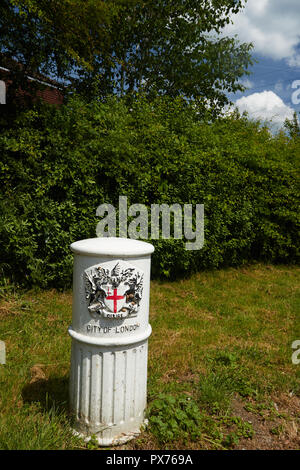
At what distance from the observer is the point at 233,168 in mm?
Answer: 6711

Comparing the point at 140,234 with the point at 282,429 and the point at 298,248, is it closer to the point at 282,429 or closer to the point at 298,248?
the point at 282,429

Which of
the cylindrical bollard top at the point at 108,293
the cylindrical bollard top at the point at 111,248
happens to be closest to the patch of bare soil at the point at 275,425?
the cylindrical bollard top at the point at 108,293

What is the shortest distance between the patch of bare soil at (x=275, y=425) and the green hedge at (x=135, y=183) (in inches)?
123

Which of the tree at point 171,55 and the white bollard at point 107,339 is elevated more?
the tree at point 171,55

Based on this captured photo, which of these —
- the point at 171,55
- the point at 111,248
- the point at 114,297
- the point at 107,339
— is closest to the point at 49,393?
the point at 107,339

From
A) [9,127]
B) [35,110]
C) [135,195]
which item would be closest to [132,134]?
[135,195]

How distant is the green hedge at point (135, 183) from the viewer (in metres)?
4.84

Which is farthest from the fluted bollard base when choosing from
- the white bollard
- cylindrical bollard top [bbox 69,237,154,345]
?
cylindrical bollard top [bbox 69,237,154,345]

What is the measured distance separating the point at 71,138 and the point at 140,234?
74.7 inches

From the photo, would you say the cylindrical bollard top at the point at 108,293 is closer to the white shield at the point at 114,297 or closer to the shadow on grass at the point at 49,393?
the white shield at the point at 114,297

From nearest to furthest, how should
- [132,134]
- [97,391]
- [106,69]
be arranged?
[97,391] < [132,134] < [106,69]

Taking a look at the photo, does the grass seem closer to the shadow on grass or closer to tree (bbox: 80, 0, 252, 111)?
the shadow on grass

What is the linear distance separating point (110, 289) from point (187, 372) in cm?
161

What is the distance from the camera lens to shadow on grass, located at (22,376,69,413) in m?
2.78
